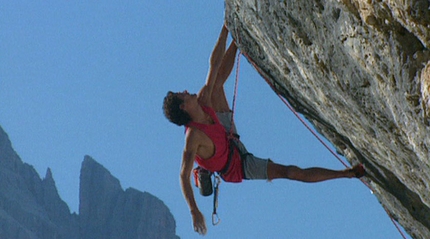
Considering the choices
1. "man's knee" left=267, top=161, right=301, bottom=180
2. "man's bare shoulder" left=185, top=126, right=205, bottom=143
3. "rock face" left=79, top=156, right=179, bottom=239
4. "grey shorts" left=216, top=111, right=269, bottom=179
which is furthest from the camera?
"rock face" left=79, top=156, right=179, bottom=239

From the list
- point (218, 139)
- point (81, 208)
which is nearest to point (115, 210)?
point (81, 208)

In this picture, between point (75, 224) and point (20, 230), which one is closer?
point (20, 230)

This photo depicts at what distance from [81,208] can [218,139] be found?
11708 cm

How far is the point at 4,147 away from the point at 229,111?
114230mm

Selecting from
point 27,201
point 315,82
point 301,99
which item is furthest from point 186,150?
point 27,201

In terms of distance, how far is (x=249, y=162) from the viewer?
9984mm

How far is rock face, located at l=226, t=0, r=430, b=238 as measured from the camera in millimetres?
4484

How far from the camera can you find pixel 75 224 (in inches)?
4742

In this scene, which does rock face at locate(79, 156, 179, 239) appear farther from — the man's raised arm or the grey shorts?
the man's raised arm

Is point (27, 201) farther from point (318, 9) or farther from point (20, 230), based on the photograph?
point (318, 9)

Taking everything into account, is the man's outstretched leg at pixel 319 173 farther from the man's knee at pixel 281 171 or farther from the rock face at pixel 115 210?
the rock face at pixel 115 210

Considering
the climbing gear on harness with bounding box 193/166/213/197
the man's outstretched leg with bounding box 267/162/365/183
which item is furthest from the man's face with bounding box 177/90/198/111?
→ the man's outstretched leg with bounding box 267/162/365/183

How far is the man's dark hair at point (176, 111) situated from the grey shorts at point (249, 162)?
89cm

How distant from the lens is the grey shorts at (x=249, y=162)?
32.2ft
